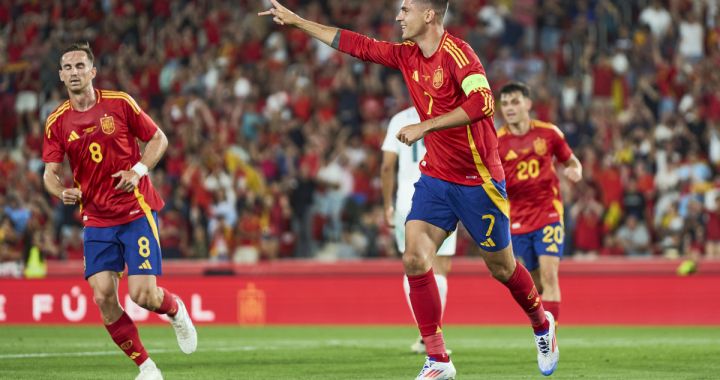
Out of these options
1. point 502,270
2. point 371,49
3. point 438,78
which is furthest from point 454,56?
point 502,270

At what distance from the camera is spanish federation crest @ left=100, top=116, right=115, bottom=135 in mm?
10008

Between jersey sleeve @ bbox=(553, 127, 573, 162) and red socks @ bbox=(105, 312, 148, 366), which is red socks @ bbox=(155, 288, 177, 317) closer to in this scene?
red socks @ bbox=(105, 312, 148, 366)

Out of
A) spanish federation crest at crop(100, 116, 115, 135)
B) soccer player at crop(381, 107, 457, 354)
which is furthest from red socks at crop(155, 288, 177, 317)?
soccer player at crop(381, 107, 457, 354)

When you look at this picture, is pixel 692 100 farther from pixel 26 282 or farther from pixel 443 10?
pixel 443 10

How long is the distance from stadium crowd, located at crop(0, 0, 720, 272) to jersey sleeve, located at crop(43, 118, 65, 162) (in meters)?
11.5

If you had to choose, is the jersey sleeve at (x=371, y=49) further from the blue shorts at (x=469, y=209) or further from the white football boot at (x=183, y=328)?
the white football boot at (x=183, y=328)

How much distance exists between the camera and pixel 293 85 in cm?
2536

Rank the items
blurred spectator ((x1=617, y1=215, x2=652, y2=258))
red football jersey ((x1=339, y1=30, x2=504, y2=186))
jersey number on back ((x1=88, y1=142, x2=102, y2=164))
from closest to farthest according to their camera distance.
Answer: red football jersey ((x1=339, y1=30, x2=504, y2=186)) < jersey number on back ((x1=88, y1=142, x2=102, y2=164)) < blurred spectator ((x1=617, y1=215, x2=652, y2=258))

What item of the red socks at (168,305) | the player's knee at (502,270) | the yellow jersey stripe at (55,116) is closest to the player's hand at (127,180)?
the yellow jersey stripe at (55,116)

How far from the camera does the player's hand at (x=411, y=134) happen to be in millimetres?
8586

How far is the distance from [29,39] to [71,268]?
32.9ft

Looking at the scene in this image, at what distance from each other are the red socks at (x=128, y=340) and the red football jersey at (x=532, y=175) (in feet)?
16.0

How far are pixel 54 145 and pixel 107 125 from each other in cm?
A: 48

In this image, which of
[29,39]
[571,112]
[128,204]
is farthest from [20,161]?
[128,204]
